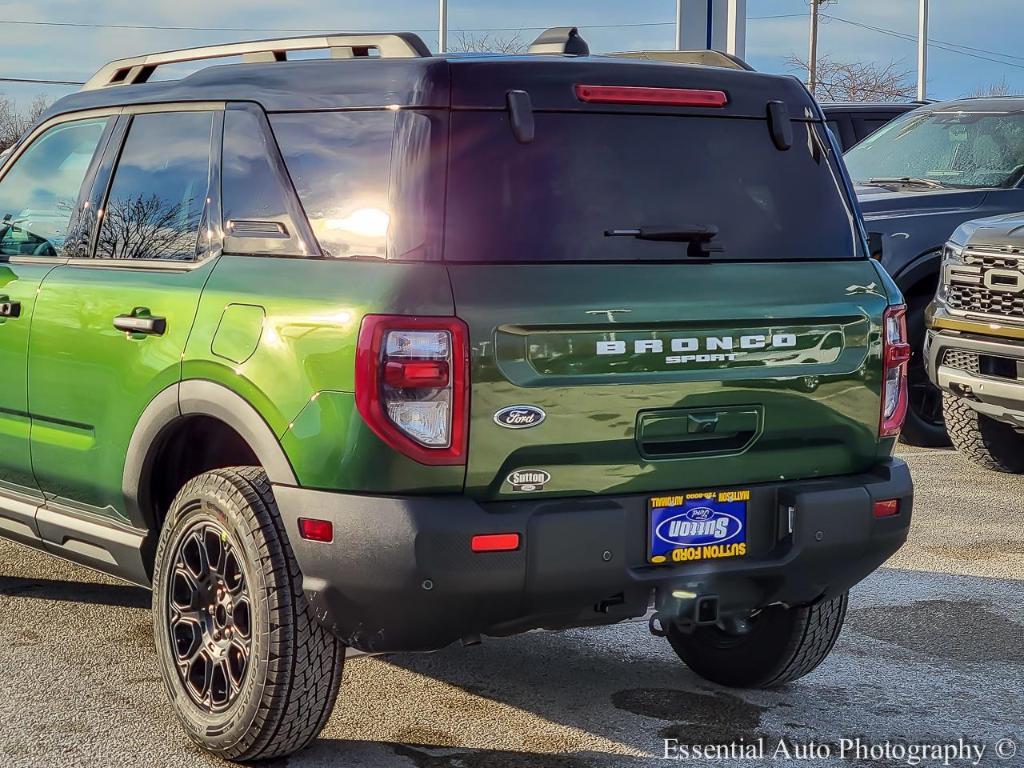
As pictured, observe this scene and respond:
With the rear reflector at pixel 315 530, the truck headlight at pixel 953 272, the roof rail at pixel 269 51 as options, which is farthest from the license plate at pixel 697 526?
the truck headlight at pixel 953 272

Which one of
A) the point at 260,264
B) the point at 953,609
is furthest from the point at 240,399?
the point at 953,609

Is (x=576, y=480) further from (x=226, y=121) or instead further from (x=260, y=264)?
(x=226, y=121)

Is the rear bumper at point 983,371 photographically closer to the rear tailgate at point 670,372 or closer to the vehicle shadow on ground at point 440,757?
the rear tailgate at point 670,372

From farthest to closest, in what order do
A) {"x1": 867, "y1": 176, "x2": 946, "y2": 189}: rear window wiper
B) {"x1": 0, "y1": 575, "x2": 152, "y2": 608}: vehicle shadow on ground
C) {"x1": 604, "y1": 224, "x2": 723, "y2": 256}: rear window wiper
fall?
{"x1": 867, "y1": 176, "x2": 946, "y2": 189}: rear window wiper, {"x1": 0, "y1": 575, "x2": 152, "y2": 608}: vehicle shadow on ground, {"x1": 604, "y1": 224, "x2": 723, "y2": 256}: rear window wiper

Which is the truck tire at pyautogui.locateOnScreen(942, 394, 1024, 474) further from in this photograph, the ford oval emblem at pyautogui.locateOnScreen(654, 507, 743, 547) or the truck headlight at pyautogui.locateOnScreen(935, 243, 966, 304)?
the ford oval emblem at pyautogui.locateOnScreen(654, 507, 743, 547)

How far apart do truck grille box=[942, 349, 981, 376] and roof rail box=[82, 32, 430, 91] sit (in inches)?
179

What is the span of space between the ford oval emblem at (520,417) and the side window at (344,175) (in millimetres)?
499

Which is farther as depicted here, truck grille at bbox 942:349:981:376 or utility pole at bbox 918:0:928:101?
utility pole at bbox 918:0:928:101

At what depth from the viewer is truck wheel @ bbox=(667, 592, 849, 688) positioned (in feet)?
15.0

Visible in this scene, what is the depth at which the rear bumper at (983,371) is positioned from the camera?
7.47 m

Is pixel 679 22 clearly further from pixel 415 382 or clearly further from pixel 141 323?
pixel 415 382

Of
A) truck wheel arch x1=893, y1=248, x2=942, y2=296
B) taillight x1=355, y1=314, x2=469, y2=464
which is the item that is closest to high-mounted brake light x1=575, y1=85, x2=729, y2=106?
taillight x1=355, y1=314, x2=469, y2=464

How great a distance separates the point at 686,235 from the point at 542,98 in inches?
21.0

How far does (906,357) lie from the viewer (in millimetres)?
4293
